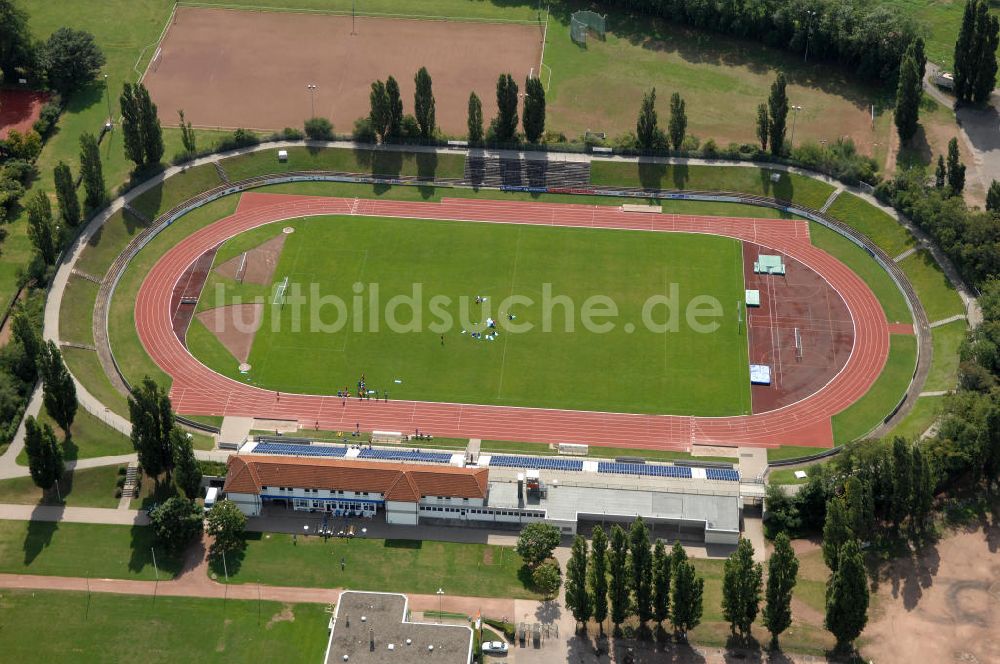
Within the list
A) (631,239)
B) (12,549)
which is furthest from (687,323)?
(12,549)

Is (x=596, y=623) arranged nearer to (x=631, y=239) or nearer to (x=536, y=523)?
(x=536, y=523)

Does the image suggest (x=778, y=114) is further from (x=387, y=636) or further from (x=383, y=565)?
(x=387, y=636)

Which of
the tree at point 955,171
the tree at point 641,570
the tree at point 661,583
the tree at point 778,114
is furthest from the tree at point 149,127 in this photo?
the tree at point 955,171

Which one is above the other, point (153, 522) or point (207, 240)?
point (207, 240)

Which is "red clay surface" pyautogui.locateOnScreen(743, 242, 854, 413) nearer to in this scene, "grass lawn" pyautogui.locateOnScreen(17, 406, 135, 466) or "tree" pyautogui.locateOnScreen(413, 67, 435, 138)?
"tree" pyautogui.locateOnScreen(413, 67, 435, 138)

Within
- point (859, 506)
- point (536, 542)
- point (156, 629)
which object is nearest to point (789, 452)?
point (859, 506)

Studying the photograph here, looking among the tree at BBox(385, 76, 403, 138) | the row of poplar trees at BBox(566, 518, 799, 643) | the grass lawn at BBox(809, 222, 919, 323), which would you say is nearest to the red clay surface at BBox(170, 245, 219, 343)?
the tree at BBox(385, 76, 403, 138)

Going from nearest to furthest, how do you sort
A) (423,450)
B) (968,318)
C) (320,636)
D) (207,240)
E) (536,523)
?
(320,636) → (536,523) → (423,450) → (968,318) → (207,240)
